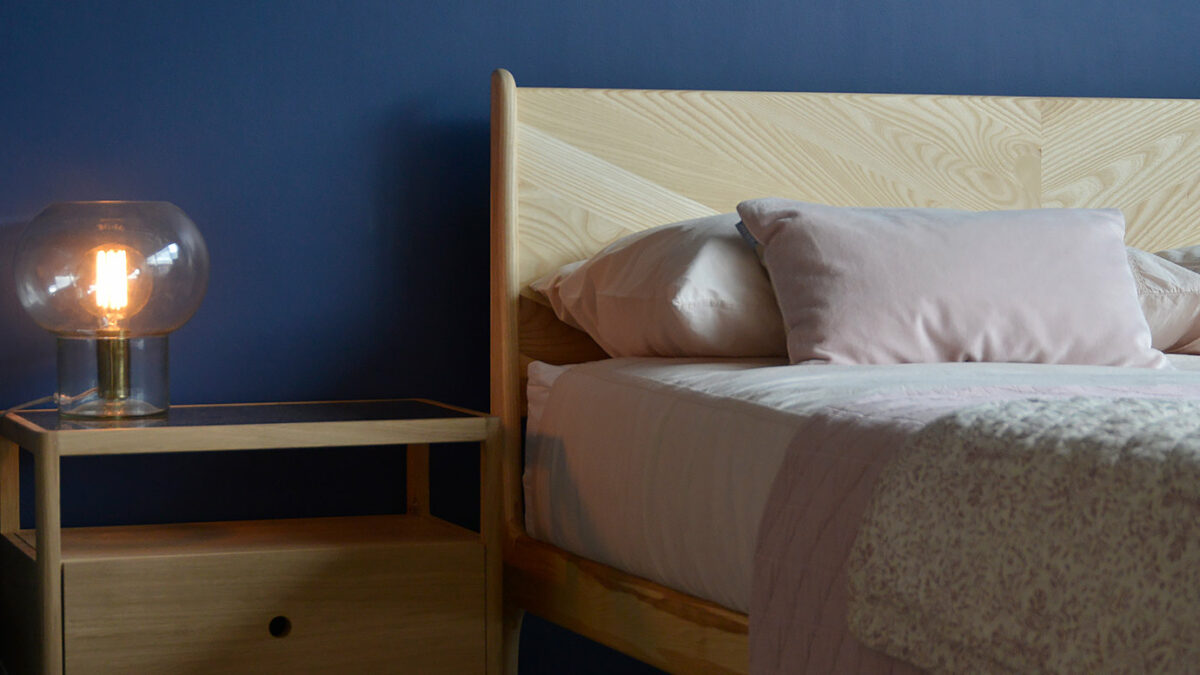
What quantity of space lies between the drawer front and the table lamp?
248mm

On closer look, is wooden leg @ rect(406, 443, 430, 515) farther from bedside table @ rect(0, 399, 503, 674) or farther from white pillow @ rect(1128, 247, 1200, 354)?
white pillow @ rect(1128, 247, 1200, 354)

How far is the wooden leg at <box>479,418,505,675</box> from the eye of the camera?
1.61 metres

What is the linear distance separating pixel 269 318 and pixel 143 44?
45 cm

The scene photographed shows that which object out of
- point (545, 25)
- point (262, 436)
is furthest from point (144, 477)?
point (545, 25)

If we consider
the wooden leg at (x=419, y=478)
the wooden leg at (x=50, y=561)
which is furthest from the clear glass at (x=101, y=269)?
the wooden leg at (x=419, y=478)

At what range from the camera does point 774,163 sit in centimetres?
200

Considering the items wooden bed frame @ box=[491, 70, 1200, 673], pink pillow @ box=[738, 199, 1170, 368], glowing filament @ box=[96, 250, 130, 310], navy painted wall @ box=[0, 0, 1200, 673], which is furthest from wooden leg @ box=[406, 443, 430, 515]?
pink pillow @ box=[738, 199, 1170, 368]

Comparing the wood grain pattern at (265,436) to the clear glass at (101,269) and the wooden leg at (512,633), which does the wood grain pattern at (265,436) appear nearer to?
the clear glass at (101,269)

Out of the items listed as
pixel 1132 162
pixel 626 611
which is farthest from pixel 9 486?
pixel 1132 162

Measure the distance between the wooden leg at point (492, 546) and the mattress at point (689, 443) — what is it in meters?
0.08

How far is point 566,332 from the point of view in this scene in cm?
189

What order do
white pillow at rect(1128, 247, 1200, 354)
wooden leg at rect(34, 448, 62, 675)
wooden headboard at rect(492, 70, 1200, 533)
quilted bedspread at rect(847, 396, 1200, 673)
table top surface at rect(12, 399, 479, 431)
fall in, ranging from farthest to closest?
wooden headboard at rect(492, 70, 1200, 533)
white pillow at rect(1128, 247, 1200, 354)
table top surface at rect(12, 399, 479, 431)
wooden leg at rect(34, 448, 62, 675)
quilted bedspread at rect(847, 396, 1200, 673)

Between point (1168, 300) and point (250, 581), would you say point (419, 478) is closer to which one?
point (250, 581)

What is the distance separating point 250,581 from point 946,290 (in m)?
0.93
